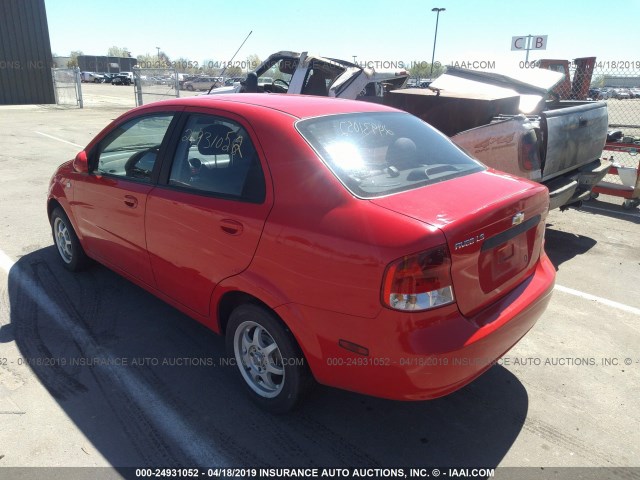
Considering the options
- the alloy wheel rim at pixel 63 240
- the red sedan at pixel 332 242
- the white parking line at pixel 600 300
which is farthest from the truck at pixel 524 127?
the alloy wheel rim at pixel 63 240

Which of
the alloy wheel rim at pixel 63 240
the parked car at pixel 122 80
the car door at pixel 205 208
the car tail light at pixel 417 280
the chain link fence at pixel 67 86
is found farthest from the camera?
the parked car at pixel 122 80

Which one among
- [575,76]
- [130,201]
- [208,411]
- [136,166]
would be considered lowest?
[208,411]

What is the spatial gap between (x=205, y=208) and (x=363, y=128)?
1.08 meters

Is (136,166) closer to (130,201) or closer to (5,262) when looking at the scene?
(130,201)

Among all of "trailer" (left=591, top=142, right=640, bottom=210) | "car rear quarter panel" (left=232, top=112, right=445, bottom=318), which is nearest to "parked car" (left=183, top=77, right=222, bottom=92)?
"trailer" (left=591, top=142, right=640, bottom=210)

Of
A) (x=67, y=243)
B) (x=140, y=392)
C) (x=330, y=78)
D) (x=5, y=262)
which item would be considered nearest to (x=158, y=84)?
(x=330, y=78)

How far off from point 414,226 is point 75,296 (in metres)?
3.32

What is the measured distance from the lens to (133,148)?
157 inches

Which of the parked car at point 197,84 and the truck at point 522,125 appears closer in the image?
the truck at point 522,125

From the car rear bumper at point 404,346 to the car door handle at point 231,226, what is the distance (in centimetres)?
51

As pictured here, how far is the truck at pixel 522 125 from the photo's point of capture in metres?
4.77

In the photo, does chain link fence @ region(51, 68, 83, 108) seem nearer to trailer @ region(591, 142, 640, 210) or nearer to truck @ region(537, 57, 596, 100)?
truck @ region(537, 57, 596, 100)

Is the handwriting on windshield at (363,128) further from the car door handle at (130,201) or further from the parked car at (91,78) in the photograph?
the parked car at (91,78)

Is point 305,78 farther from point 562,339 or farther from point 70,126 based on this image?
point 70,126
